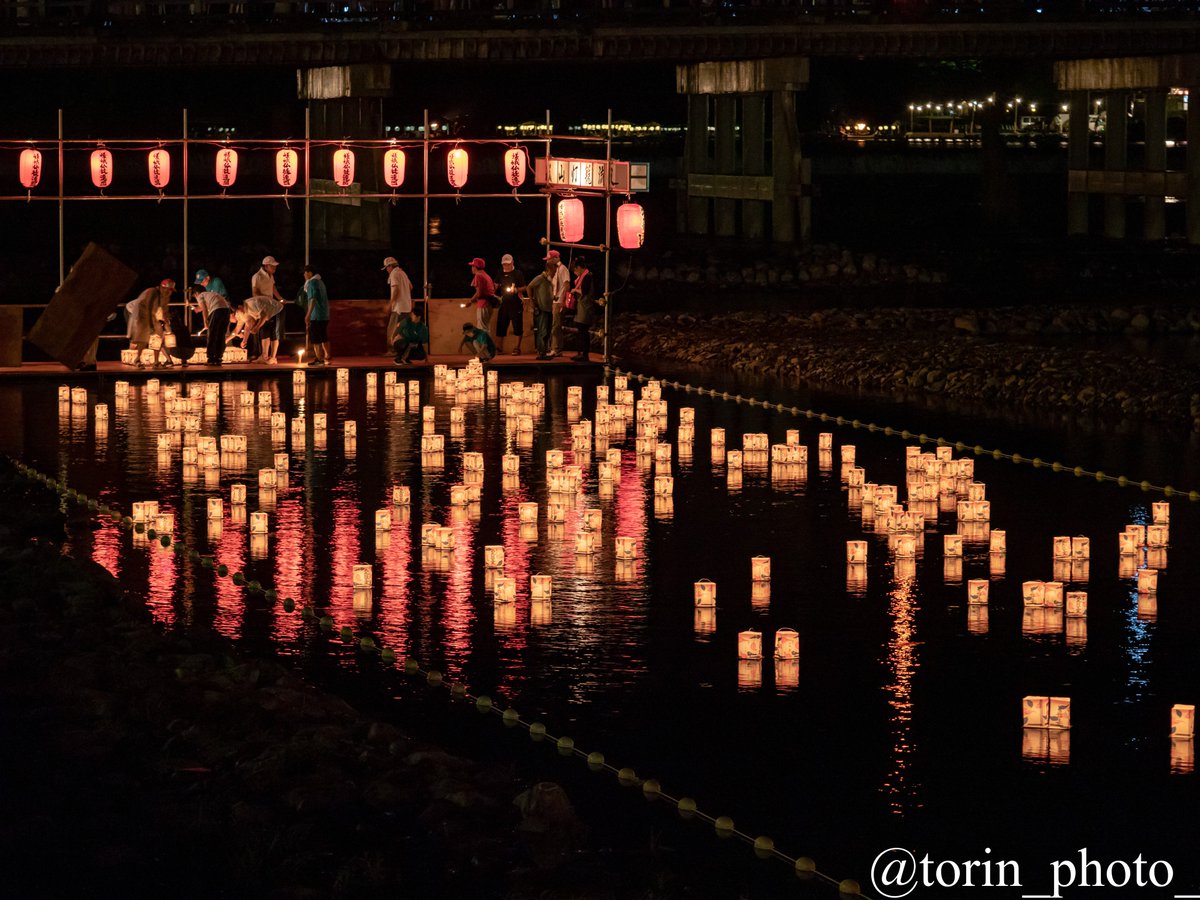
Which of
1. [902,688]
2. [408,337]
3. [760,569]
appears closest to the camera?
[902,688]

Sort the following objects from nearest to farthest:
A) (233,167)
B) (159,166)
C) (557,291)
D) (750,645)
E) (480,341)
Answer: (750,645) → (480,341) → (557,291) → (159,166) → (233,167)

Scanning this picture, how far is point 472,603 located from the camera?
1455cm

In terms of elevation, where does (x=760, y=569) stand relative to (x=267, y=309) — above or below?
below

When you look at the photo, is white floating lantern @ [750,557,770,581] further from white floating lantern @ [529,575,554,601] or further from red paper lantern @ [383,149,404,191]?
red paper lantern @ [383,149,404,191]

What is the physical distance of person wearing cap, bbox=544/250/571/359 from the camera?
1225 inches

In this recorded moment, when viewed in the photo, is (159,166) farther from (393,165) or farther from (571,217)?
(571,217)

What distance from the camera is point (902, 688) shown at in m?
12.2

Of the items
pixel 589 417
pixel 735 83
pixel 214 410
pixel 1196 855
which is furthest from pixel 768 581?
pixel 735 83

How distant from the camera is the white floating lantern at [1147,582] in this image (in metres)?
14.8

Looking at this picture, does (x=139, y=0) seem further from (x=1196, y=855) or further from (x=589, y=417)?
(x=1196, y=855)

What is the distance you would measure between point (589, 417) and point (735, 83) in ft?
89.4

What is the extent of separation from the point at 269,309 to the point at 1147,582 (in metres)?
18.0

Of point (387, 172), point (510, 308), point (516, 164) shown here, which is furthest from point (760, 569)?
point (387, 172)

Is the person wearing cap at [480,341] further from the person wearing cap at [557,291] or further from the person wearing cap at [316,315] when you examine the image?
the person wearing cap at [316,315]
